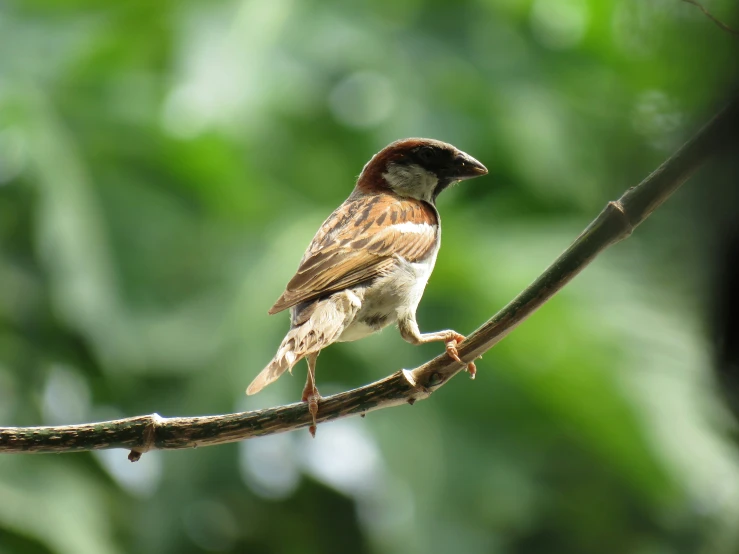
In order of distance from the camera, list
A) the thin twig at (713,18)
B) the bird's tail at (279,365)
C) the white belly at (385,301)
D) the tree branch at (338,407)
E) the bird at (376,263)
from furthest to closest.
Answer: the white belly at (385,301)
the bird at (376,263)
the bird's tail at (279,365)
the tree branch at (338,407)
the thin twig at (713,18)

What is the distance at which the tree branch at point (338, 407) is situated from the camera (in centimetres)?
181

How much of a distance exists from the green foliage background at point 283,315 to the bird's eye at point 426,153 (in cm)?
119

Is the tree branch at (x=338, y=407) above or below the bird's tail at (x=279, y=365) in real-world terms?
below

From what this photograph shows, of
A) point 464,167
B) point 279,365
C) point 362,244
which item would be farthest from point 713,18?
point 464,167

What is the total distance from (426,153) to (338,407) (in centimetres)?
194

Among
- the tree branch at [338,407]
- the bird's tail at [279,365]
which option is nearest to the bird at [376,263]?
the bird's tail at [279,365]

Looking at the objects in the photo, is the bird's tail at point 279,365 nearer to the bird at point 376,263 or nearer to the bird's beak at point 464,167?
the bird at point 376,263

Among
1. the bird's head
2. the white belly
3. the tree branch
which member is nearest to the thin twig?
the tree branch

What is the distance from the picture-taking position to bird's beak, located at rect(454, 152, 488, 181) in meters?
4.00

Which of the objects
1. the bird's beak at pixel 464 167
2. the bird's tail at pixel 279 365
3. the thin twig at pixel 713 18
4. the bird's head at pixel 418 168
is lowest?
the thin twig at pixel 713 18

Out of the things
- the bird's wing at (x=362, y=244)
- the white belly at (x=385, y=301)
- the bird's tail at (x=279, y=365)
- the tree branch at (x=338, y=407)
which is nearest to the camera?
the tree branch at (x=338, y=407)

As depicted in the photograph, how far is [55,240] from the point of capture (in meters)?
5.91

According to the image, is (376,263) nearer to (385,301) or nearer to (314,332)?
(385,301)

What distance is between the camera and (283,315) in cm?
623
